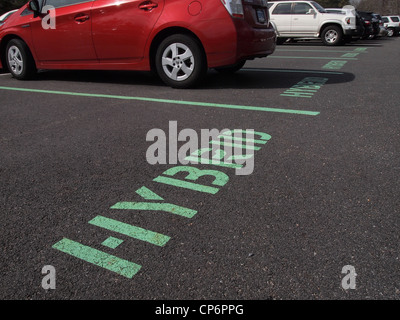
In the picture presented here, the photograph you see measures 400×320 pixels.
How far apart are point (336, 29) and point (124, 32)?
38.8ft

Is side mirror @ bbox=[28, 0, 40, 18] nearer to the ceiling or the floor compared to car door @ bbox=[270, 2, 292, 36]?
nearer to the ceiling

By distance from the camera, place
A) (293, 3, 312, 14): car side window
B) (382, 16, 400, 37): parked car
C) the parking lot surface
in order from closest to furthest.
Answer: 1. the parking lot surface
2. (293, 3, 312, 14): car side window
3. (382, 16, 400, 37): parked car

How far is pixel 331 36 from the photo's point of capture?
1528cm

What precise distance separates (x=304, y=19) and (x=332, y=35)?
1.32 m

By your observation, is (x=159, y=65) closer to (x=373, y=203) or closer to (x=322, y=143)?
(x=322, y=143)

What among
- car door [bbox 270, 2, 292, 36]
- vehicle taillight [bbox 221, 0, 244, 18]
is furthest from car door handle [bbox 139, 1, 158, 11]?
car door [bbox 270, 2, 292, 36]

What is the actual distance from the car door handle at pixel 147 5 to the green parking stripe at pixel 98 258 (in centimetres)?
443

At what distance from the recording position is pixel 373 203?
2.32 meters

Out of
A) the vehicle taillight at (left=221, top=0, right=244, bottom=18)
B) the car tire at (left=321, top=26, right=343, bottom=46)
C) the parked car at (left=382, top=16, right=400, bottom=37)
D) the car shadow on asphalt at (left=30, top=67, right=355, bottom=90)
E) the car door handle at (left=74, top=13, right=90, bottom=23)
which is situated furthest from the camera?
the parked car at (left=382, top=16, right=400, bottom=37)

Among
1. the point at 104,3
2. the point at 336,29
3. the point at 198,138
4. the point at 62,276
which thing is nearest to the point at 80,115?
the point at 198,138

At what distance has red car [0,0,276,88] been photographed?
543 cm

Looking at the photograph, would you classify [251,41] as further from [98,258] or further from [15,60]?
[98,258]

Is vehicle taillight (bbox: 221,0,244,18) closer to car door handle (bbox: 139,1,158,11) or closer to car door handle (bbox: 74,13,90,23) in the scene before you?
car door handle (bbox: 139,1,158,11)

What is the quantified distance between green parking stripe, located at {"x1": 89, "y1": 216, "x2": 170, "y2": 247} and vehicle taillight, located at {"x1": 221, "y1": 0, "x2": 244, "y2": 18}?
4005 mm
